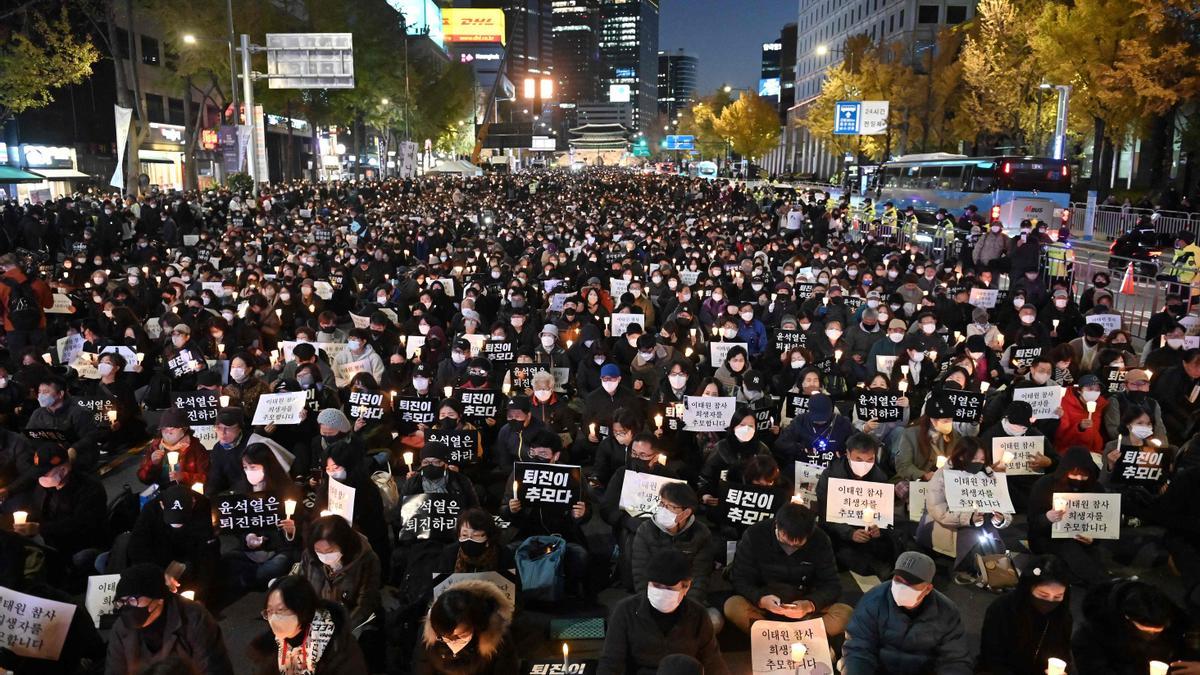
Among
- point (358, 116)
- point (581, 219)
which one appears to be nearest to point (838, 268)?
point (581, 219)

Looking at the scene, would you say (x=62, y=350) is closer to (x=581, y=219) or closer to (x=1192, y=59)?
(x=581, y=219)

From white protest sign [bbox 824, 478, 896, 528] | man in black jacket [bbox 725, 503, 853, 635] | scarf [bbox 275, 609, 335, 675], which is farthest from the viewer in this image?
white protest sign [bbox 824, 478, 896, 528]

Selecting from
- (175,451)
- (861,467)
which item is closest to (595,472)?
(861,467)

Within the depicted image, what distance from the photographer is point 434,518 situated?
22.7 ft

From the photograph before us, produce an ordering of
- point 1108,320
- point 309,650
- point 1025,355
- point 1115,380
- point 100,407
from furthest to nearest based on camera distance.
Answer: point 1108,320, point 1025,355, point 100,407, point 1115,380, point 309,650

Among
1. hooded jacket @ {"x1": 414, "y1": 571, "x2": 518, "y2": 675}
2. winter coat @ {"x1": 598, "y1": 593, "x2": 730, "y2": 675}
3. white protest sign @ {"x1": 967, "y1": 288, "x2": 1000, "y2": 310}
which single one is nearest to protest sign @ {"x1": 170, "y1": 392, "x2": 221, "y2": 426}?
hooded jacket @ {"x1": 414, "y1": 571, "x2": 518, "y2": 675}

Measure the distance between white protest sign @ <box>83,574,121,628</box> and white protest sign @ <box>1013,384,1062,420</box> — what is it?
26.8ft

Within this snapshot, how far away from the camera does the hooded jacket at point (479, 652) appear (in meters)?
4.68

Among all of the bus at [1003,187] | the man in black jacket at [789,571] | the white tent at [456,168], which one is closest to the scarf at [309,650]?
the man in black jacket at [789,571]

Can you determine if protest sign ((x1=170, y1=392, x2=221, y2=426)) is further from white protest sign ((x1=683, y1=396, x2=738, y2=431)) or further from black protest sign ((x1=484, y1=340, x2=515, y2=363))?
white protest sign ((x1=683, y1=396, x2=738, y2=431))

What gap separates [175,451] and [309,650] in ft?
12.5

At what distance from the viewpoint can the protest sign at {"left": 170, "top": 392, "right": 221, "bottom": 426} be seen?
943 cm

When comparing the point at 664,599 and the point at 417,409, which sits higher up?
the point at 664,599

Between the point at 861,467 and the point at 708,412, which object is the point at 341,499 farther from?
the point at 861,467
